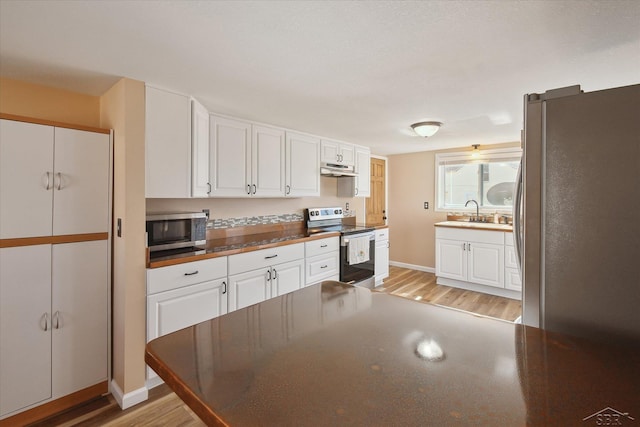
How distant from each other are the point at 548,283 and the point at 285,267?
2226mm

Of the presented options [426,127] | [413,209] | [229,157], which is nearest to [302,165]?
[229,157]

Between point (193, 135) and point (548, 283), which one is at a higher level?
point (193, 135)

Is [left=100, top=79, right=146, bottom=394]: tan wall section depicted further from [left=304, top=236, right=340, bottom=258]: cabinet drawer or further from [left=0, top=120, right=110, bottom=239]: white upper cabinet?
[left=304, top=236, right=340, bottom=258]: cabinet drawer

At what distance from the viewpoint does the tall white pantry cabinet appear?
5.85ft

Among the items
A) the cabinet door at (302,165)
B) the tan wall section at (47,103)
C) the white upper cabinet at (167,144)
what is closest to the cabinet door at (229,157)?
the white upper cabinet at (167,144)

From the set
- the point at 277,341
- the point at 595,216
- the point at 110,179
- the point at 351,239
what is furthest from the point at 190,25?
the point at 351,239

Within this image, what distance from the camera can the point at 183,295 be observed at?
2271 millimetres

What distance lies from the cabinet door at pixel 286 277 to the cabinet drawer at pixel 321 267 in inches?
4.3

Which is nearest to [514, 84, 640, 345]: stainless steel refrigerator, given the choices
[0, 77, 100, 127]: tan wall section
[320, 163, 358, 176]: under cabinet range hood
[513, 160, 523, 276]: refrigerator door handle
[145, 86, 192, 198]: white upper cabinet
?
[513, 160, 523, 276]: refrigerator door handle

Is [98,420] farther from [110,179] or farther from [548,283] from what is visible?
[548,283]

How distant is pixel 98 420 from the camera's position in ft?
6.29

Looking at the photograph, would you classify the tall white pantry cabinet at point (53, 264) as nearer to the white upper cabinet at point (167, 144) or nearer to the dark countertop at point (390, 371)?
the white upper cabinet at point (167, 144)

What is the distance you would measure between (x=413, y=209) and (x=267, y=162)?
318 cm

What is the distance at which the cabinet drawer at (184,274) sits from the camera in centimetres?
212
